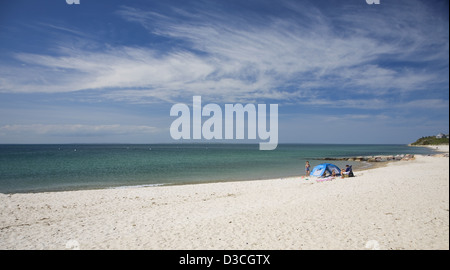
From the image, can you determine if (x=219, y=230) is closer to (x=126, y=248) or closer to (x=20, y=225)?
(x=126, y=248)

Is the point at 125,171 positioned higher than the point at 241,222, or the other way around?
the point at 241,222

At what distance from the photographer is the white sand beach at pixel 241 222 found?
6.74 metres

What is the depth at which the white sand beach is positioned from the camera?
674 cm

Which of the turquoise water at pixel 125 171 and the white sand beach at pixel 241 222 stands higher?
the white sand beach at pixel 241 222

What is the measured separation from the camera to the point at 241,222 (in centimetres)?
842

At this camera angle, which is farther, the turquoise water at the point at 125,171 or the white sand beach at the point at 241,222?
the turquoise water at the point at 125,171

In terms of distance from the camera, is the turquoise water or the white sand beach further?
the turquoise water

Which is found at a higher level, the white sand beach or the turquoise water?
the white sand beach
